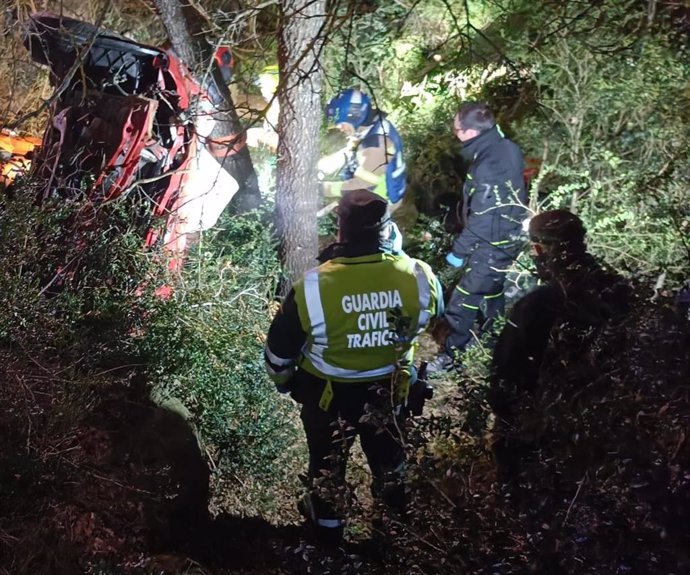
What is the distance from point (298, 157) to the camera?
16.8 ft

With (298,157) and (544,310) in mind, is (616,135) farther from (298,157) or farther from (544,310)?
(544,310)

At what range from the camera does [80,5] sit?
9172 millimetres

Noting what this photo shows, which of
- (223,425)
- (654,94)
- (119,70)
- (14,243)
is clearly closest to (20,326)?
(14,243)

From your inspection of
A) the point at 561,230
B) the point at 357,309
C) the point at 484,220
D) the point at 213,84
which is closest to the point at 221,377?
the point at 357,309

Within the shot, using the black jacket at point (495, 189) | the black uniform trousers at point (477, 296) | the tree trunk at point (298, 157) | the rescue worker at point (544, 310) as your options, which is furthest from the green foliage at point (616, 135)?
the rescue worker at point (544, 310)

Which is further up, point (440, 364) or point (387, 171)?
point (387, 171)

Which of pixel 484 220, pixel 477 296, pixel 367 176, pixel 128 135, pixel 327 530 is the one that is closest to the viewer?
pixel 327 530

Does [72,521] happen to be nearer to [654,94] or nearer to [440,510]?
[440,510]

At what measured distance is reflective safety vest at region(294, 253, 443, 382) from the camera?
274cm

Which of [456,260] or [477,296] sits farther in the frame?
[456,260]

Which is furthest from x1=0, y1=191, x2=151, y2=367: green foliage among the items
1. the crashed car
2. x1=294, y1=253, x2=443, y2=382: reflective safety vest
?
x1=294, y1=253, x2=443, y2=382: reflective safety vest

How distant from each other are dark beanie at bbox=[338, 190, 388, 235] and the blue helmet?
3.52 meters

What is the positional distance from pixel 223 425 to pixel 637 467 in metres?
2.62

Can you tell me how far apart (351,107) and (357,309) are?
381 cm
